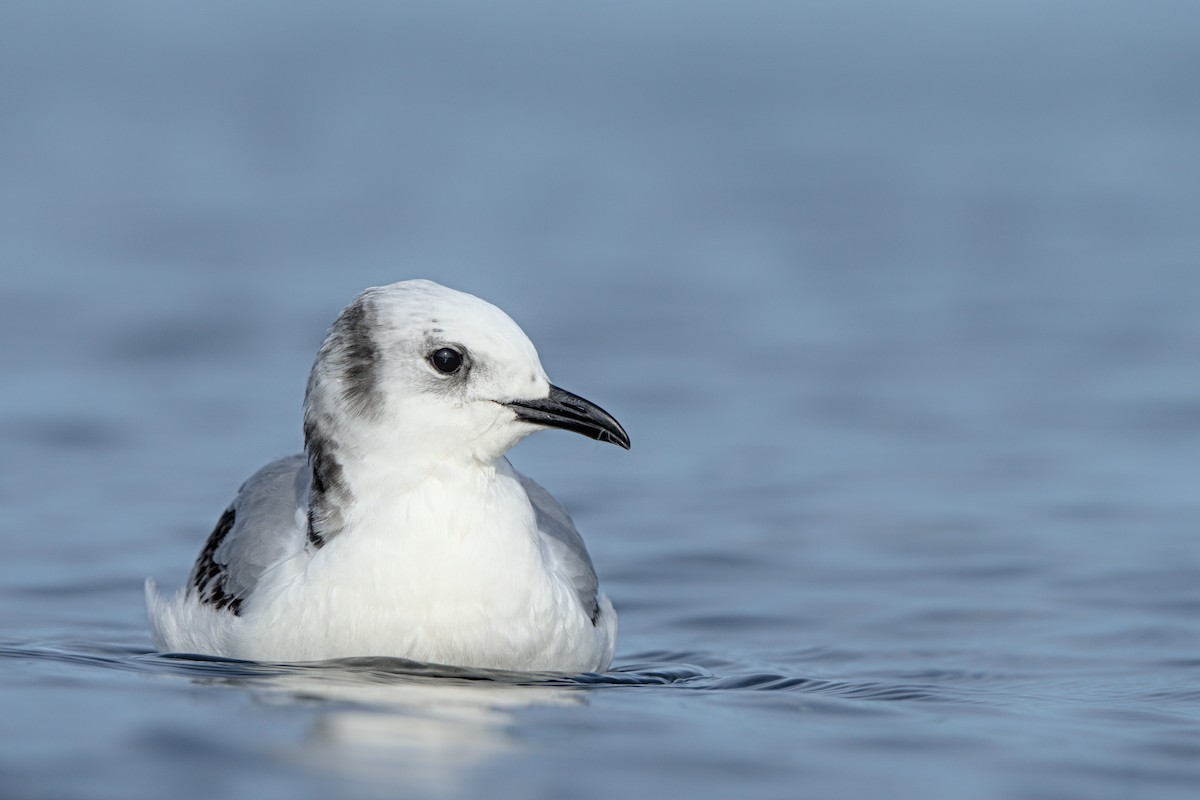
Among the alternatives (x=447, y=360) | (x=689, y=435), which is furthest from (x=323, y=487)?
(x=689, y=435)

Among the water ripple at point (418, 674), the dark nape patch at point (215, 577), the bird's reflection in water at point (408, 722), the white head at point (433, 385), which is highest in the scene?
the white head at point (433, 385)

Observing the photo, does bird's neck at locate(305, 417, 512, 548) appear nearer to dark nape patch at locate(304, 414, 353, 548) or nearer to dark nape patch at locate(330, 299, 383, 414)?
dark nape patch at locate(304, 414, 353, 548)

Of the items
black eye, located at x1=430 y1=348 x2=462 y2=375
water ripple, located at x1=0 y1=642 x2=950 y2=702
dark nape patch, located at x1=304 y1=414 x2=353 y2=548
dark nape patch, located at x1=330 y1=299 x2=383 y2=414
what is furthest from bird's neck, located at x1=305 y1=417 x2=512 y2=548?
water ripple, located at x1=0 y1=642 x2=950 y2=702

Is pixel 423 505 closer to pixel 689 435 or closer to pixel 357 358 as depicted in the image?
Answer: pixel 357 358

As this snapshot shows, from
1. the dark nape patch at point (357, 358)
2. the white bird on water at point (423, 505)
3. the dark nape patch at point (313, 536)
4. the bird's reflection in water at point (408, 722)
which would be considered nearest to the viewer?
the bird's reflection in water at point (408, 722)

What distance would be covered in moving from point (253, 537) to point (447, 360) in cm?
117

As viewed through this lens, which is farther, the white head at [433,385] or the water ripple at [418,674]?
the white head at [433,385]

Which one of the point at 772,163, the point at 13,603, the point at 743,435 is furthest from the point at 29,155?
the point at 13,603

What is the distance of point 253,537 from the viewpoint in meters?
7.21

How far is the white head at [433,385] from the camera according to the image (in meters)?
6.58

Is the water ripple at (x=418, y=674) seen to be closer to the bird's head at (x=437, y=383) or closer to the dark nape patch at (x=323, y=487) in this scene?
the dark nape patch at (x=323, y=487)

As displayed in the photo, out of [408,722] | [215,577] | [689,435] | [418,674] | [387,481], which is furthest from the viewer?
[689,435]

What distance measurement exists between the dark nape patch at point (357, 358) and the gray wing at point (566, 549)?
1.01 meters

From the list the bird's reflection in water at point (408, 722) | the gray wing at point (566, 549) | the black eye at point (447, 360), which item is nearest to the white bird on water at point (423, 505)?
the black eye at point (447, 360)
